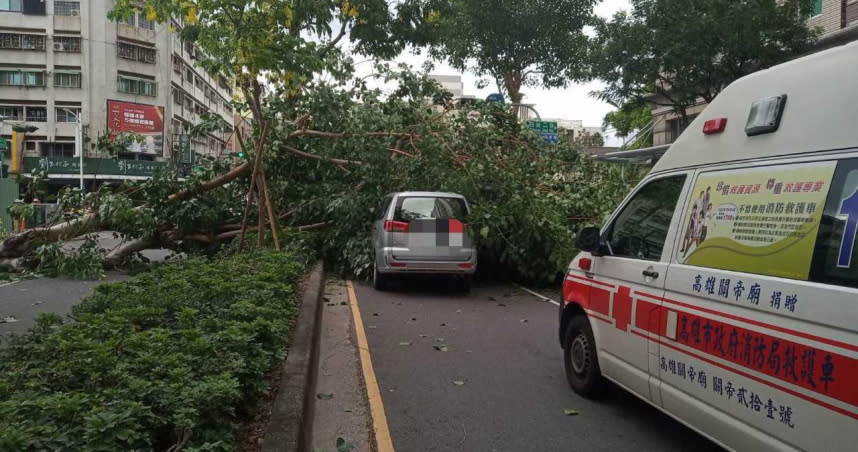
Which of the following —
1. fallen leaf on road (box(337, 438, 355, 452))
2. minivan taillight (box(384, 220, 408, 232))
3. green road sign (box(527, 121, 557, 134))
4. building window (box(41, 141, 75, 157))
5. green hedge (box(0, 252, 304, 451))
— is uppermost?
building window (box(41, 141, 75, 157))

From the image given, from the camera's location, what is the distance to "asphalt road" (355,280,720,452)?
443 cm

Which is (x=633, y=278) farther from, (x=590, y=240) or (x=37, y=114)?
(x=37, y=114)

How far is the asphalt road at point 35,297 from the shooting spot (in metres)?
8.38

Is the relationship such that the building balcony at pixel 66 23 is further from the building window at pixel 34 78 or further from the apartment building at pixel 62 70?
the building window at pixel 34 78

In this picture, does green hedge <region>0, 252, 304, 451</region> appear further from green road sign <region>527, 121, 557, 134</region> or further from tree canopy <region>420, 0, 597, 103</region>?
tree canopy <region>420, 0, 597, 103</region>

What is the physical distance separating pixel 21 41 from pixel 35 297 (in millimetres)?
43940

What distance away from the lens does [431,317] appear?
8992mm

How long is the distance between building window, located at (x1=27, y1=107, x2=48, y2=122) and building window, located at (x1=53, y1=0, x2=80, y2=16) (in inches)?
272

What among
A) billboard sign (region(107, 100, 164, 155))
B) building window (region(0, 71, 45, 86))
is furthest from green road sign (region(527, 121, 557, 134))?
building window (region(0, 71, 45, 86))

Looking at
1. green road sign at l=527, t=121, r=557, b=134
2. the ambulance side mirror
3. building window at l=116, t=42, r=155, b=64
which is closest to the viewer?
the ambulance side mirror

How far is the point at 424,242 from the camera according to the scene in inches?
416

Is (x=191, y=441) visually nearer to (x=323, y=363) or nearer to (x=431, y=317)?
(x=323, y=363)

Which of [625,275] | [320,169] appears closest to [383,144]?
[320,169]

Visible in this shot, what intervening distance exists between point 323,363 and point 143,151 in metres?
46.3
